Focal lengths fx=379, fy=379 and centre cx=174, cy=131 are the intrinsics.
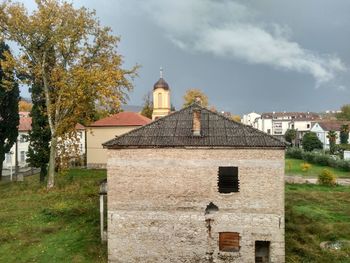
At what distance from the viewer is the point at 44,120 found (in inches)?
1447

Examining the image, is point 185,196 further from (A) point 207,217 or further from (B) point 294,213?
(B) point 294,213

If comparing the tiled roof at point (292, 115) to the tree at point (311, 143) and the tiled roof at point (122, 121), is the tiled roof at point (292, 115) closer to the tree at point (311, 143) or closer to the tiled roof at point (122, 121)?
the tree at point (311, 143)

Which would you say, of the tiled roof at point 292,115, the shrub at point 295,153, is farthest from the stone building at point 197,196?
the tiled roof at point 292,115

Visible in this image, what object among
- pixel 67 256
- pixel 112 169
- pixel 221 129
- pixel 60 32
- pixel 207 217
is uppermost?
pixel 60 32

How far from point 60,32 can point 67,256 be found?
17984mm

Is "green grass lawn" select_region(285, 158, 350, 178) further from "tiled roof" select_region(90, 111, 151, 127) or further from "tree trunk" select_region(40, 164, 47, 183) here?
"tree trunk" select_region(40, 164, 47, 183)

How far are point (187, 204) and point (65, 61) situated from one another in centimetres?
1916

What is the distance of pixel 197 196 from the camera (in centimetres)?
1756

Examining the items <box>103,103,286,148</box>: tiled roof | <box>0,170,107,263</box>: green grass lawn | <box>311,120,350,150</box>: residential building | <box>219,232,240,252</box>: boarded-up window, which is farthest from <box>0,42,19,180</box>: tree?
<box>311,120,350,150</box>: residential building

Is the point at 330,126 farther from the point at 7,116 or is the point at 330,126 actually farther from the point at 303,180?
the point at 7,116

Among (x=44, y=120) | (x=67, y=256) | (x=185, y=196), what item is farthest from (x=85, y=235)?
(x=44, y=120)

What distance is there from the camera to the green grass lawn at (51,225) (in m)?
18.6

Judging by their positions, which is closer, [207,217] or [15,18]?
[207,217]

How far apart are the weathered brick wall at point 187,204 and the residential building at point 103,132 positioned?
29.1m
